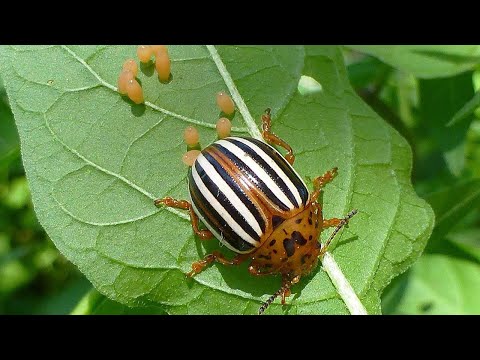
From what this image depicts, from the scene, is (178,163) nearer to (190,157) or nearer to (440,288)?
(190,157)

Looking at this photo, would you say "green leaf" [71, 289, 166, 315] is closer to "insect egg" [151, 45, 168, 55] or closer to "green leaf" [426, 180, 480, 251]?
"insect egg" [151, 45, 168, 55]

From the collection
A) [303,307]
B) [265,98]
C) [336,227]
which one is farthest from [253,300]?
[265,98]

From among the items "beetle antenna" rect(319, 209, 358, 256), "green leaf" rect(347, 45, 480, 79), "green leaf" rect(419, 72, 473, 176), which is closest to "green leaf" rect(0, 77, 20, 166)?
"beetle antenna" rect(319, 209, 358, 256)

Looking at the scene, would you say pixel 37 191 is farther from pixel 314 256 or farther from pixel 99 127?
pixel 314 256

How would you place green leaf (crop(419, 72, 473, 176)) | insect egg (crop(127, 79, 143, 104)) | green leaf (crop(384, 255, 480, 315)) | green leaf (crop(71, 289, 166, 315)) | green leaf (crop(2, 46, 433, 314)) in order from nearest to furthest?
green leaf (crop(2, 46, 433, 314))
insect egg (crop(127, 79, 143, 104))
green leaf (crop(71, 289, 166, 315))
green leaf (crop(419, 72, 473, 176))
green leaf (crop(384, 255, 480, 315))

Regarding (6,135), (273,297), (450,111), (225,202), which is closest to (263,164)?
(225,202)

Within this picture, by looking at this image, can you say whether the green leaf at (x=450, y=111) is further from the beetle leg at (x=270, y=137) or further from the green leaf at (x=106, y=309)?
the green leaf at (x=106, y=309)

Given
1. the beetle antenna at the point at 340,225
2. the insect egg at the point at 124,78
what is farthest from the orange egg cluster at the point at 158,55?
the beetle antenna at the point at 340,225
